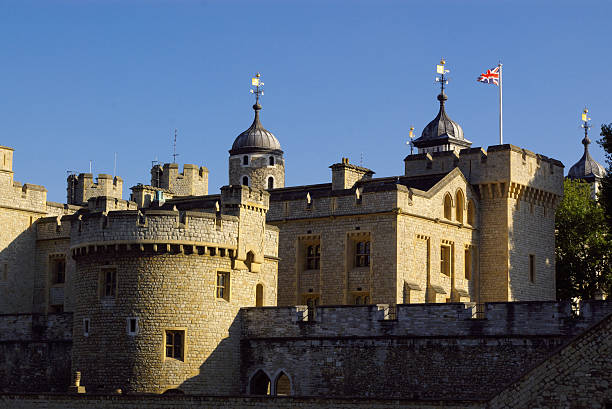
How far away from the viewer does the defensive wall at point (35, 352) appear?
1742 inches

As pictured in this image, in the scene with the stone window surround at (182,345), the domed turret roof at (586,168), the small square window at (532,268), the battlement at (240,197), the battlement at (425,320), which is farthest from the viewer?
the domed turret roof at (586,168)

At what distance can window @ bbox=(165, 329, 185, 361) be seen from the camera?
39625mm

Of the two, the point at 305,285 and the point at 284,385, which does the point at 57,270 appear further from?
the point at 284,385

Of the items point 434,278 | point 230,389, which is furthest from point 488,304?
point 434,278

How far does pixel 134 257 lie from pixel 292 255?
13.1 meters

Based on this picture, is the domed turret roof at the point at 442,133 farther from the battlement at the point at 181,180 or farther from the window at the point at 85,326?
the window at the point at 85,326

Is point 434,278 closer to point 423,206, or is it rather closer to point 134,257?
point 423,206

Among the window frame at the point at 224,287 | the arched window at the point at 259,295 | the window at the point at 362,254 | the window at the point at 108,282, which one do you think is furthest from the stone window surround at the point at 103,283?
the window at the point at 362,254

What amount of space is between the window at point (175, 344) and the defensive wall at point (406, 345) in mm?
2751

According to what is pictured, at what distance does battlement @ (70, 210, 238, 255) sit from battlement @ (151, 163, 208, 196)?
2677cm

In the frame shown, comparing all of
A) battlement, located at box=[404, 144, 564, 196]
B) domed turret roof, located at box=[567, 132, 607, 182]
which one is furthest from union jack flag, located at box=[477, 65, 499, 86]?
domed turret roof, located at box=[567, 132, 607, 182]

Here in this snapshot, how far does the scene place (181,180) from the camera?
223 ft

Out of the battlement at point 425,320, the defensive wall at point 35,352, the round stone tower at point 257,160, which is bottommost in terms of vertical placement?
the defensive wall at point 35,352

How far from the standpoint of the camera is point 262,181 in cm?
6669
